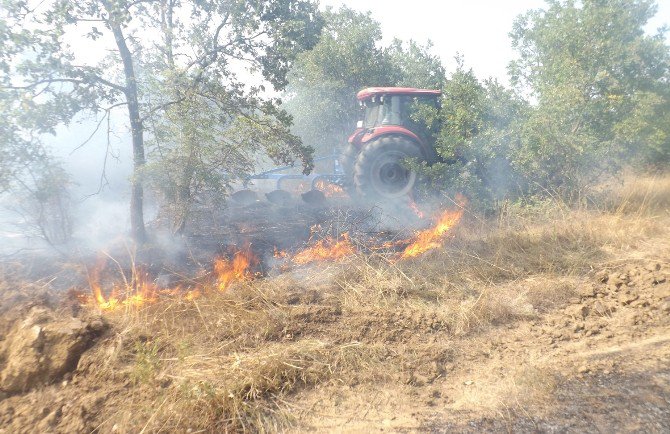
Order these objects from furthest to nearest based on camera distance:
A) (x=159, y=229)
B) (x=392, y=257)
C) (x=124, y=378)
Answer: (x=159, y=229) → (x=392, y=257) → (x=124, y=378)

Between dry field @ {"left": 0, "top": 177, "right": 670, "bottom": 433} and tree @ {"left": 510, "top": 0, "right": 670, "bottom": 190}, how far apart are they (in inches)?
81.8

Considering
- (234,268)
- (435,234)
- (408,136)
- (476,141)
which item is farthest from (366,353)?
(408,136)

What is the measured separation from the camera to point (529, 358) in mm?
2877

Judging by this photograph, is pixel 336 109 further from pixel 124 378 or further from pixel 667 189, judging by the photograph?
pixel 124 378

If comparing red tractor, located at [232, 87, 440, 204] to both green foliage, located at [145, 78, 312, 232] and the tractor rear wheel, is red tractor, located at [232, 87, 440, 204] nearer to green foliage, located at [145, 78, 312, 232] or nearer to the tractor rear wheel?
the tractor rear wheel

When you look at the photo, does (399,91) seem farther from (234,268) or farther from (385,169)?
(234,268)

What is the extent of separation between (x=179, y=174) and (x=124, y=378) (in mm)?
3043

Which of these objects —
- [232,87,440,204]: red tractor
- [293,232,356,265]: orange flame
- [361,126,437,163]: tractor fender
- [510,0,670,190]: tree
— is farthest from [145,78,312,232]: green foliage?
[510,0,670,190]: tree

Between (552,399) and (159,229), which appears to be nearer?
(552,399)

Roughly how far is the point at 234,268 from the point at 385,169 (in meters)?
3.83

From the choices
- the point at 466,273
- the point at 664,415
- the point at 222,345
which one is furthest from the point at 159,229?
the point at 664,415

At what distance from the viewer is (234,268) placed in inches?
187

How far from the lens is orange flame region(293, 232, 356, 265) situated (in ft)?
16.8

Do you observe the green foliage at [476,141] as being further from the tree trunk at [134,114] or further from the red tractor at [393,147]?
the tree trunk at [134,114]
